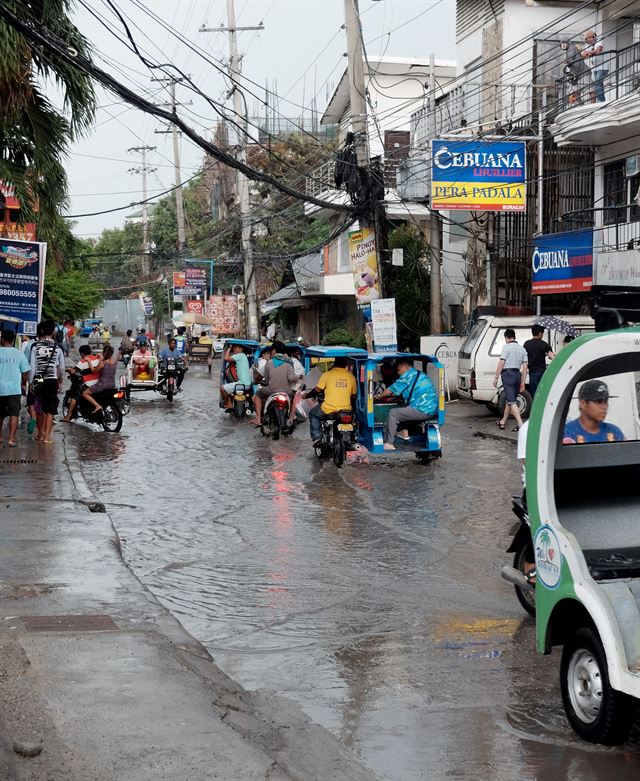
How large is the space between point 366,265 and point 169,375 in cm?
724

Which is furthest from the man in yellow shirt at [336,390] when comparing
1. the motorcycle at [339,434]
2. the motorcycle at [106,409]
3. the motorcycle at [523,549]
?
the motorcycle at [523,549]

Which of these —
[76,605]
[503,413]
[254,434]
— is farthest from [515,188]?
[76,605]

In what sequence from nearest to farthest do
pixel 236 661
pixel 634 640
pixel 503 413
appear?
1. pixel 634 640
2. pixel 236 661
3. pixel 503 413

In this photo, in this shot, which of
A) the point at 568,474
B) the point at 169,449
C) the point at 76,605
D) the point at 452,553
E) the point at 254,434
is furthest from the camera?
the point at 254,434

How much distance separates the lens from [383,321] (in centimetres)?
2341

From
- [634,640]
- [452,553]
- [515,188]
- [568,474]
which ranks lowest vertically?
[452,553]

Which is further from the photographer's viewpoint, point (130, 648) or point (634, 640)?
point (130, 648)

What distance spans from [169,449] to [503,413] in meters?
7.26

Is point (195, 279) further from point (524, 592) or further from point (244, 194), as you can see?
point (524, 592)

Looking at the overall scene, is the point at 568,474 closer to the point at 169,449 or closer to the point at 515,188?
the point at 169,449

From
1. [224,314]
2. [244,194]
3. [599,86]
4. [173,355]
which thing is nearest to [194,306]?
[224,314]

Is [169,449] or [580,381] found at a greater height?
[580,381]

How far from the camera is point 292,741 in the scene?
17.2 ft

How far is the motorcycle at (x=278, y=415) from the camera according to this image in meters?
19.6
